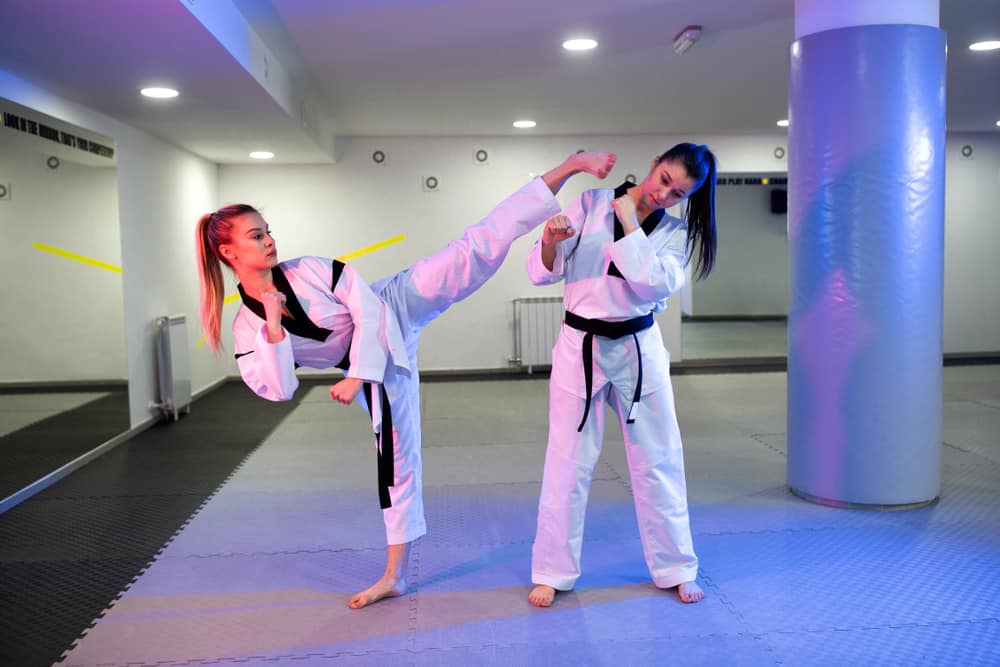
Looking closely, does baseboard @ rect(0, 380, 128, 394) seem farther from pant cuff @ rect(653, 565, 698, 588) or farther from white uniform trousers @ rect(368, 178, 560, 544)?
pant cuff @ rect(653, 565, 698, 588)

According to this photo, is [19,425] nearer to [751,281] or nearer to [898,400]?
[898,400]

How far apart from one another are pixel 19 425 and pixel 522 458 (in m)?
2.60

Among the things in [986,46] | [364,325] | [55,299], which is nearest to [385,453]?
[364,325]

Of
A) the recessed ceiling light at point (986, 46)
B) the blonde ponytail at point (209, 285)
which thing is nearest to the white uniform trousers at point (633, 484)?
the blonde ponytail at point (209, 285)

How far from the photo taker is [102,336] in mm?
5074

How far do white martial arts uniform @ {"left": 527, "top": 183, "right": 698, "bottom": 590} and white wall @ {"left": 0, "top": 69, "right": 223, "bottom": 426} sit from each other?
327 cm

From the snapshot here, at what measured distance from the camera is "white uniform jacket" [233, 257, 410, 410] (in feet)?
7.77

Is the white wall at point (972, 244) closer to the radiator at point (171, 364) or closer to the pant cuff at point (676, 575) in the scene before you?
the pant cuff at point (676, 575)

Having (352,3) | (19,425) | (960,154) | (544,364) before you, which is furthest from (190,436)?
(960,154)

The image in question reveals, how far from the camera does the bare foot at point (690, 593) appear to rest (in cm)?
271

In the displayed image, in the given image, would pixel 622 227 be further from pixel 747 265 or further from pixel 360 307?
pixel 747 265

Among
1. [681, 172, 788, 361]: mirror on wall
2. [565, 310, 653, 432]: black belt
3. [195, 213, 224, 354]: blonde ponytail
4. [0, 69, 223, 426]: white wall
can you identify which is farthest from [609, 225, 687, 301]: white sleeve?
[681, 172, 788, 361]: mirror on wall

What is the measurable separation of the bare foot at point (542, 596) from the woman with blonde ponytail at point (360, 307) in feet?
Answer: 1.44

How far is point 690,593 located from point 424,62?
3602 millimetres
